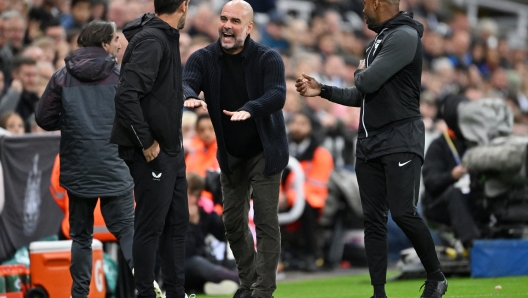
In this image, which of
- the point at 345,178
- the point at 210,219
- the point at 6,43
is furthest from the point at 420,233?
the point at 6,43

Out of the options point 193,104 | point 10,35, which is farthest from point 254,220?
point 10,35

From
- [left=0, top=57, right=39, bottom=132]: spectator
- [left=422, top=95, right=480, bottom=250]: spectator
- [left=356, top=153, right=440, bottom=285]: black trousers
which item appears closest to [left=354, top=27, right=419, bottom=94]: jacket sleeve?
[left=356, top=153, right=440, bottom=285]: black trousers

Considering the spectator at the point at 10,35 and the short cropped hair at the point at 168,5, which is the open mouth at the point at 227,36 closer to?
the short cropped hair at the point at 168,5

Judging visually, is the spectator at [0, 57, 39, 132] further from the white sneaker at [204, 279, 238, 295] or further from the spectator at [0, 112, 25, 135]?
the white sneaker at [204, 279, 238, 295]

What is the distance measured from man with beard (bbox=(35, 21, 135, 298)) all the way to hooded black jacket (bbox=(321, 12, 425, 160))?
2048 mm

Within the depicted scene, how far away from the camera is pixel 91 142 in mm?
7773

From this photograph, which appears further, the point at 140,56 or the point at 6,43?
the point at 6,43

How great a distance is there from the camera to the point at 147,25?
6.68m

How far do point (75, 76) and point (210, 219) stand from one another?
2888 mm

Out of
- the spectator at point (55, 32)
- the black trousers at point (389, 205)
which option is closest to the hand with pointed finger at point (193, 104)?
the black trousers at point (389, 205)

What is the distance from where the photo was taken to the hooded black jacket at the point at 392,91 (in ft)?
22.7

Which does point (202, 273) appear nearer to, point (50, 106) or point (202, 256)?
point (202, 256)

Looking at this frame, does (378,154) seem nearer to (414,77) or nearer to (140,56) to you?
(414,77)

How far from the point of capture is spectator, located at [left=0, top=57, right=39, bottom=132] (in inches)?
437
